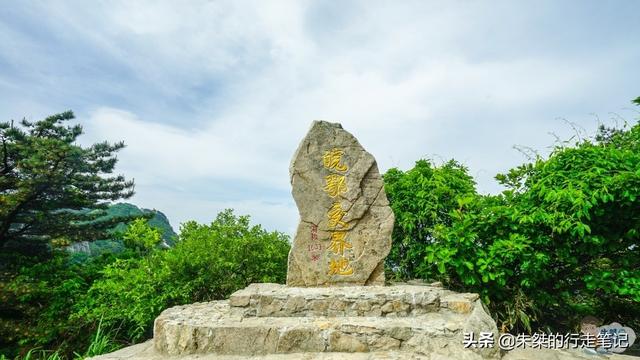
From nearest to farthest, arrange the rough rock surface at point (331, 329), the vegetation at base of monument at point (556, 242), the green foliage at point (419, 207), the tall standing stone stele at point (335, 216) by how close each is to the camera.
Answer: the rough rock surface at point (331, 329) < the vegetation at base of monument at point (556, 242) < the tall standing stone stele at point (335, 216) < the green foliage at point (419, 207)

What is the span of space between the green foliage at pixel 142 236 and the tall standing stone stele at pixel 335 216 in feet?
9.07

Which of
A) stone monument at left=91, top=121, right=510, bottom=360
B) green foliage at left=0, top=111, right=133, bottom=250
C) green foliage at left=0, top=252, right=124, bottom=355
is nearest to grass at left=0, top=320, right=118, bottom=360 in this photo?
green foliage at left=0, top=252, right=124, bottom=355

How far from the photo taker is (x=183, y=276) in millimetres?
5273

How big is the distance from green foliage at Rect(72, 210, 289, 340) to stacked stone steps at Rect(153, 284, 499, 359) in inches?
35.6

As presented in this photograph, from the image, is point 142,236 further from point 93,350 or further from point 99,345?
point 93,350

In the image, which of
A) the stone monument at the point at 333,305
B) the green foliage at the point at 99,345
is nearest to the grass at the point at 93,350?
the green foliage at the point at 99,345

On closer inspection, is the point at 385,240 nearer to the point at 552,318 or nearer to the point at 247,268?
the point at 247,268

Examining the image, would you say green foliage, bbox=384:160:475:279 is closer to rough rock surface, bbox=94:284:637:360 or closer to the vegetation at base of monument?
the vegetation at base of monument

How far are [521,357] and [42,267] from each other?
706cm

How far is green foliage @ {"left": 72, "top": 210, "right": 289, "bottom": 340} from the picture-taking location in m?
5.08

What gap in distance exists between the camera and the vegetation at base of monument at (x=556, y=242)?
171 inches

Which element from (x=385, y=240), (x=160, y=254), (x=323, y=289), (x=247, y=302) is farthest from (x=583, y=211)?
(x=160, y=254)

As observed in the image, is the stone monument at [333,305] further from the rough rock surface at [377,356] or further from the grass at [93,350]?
the grass at [93,350]

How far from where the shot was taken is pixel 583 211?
4.21 m
